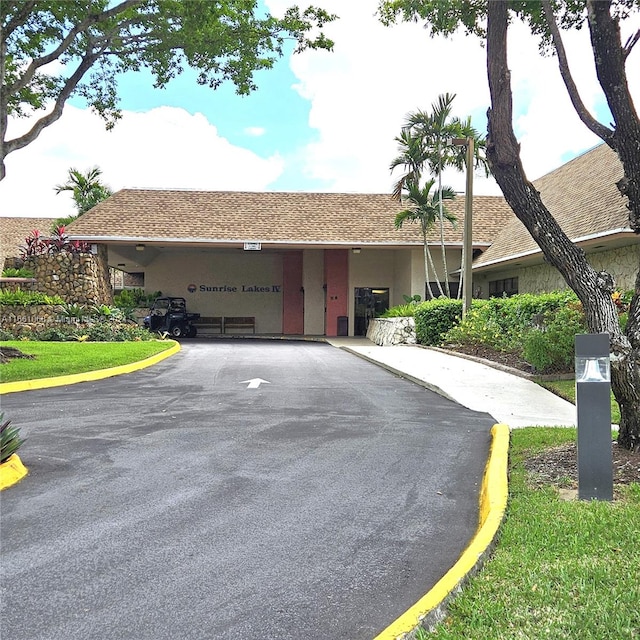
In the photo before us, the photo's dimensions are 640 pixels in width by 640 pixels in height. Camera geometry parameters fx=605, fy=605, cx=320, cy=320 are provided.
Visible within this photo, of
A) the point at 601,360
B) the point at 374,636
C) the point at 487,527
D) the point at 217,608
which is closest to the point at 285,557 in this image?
the point at 217,608

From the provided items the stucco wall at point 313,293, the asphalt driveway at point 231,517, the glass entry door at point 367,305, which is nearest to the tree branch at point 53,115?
the asphalt driveway at point 231,517

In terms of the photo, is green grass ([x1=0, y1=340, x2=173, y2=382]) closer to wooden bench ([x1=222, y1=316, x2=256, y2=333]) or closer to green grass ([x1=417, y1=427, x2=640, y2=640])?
green grass ([x1=417, y1=427, x2=640, y2=640])

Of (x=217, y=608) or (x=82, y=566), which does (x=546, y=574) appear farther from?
(x=82, y=566)

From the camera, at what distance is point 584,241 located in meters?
14.4

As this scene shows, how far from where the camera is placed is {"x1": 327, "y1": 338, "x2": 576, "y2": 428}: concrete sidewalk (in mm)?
8461

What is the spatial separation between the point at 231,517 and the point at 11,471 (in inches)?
88.6

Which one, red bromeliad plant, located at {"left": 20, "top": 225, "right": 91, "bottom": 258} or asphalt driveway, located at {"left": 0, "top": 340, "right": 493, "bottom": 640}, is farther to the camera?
Result: red bromeliad plant, located at {"left": 20, "top": 225, "right": 91, "bottom": 258}

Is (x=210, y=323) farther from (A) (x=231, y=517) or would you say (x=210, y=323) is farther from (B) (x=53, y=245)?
(A) (x=231, y=517)

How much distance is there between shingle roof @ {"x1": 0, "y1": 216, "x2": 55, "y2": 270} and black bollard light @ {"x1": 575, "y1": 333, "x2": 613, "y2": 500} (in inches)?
1469

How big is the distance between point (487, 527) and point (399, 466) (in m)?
1.82

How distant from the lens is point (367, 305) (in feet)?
96.3

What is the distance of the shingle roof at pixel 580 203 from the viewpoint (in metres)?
14.7

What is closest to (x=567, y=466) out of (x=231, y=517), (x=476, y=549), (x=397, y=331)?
(x=476, y=549)

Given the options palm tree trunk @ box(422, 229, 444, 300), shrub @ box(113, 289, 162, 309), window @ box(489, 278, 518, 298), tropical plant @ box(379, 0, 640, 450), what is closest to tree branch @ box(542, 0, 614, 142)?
tropical plant @ box(379, 0, 640, 450)
